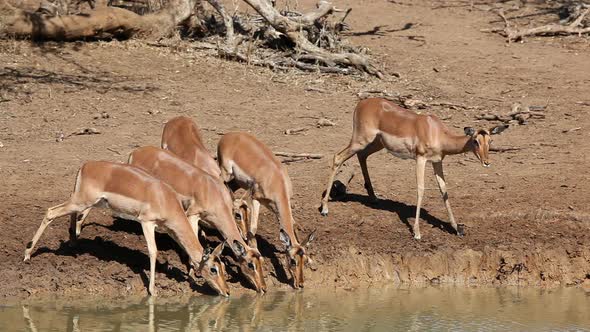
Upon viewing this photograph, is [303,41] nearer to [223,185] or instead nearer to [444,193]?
[444,193]

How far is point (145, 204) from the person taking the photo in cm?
1055

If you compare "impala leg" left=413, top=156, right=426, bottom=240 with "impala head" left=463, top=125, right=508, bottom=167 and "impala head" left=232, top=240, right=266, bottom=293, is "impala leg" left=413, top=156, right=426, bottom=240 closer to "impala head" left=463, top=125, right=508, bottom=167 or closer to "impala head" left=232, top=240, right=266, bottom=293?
"impala head" left=463, top=125, right=508, bottom=167

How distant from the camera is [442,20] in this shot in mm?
21500

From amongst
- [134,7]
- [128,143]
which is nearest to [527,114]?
[128,143]

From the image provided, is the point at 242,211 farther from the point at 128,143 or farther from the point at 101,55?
the point at 101,55

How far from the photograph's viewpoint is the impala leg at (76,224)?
11191 millimetres

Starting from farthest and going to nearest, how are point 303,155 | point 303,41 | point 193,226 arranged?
point 303,41 < point 303,155 < point 193,226

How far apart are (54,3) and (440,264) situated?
27.7ft

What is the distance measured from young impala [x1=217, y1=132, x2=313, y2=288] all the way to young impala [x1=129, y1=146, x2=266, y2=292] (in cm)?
36

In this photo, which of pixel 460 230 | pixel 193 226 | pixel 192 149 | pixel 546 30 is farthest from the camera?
pixel 546 30

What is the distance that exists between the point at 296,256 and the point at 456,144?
2401mm

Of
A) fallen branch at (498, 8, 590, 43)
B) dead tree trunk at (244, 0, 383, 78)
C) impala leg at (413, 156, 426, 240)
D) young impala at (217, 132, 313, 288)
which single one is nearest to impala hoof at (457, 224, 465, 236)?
impala leg at (413, 156, 426, 240)

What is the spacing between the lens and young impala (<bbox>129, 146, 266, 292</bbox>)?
10.8 meters

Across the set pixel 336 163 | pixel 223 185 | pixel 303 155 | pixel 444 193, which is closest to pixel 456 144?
pixel 444 193
